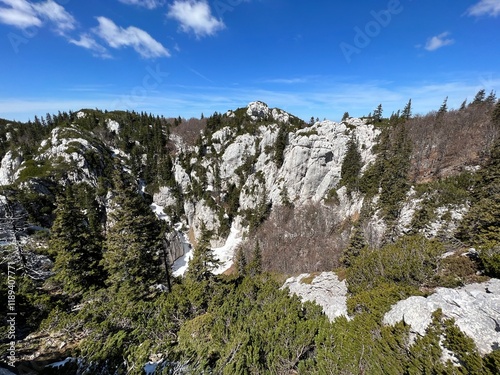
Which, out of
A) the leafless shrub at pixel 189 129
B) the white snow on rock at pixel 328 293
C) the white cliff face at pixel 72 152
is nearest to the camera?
the white snow on rock at pixel 328 293

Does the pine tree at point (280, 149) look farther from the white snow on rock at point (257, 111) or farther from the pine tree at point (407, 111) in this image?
the pine tree at point (407, 111)

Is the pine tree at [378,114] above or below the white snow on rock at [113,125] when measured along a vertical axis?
above

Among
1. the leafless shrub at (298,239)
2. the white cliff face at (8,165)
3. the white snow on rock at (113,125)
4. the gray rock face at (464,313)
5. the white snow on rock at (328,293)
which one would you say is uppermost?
the white snow on rock at (113,125)

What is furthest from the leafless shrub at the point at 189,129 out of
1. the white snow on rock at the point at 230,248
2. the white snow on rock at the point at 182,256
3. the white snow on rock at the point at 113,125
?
the white snow on rock at the point at 230,248

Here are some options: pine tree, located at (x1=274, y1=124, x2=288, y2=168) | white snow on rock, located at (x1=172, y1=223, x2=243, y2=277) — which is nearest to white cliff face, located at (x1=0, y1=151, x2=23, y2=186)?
white snow on rock, located at (x1=172, y1=223, x2=243, y2=277)

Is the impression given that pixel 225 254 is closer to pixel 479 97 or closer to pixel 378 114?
pixel 378 114

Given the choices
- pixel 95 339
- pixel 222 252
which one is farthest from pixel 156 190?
pixel 95 339
